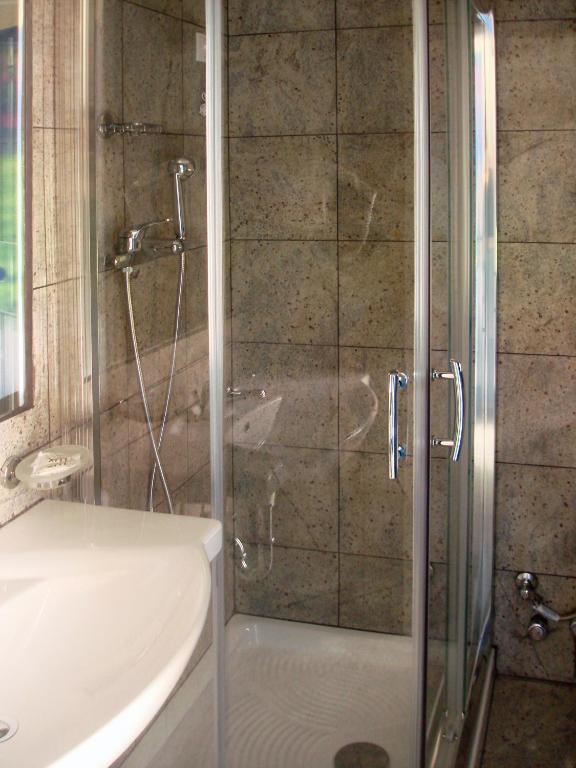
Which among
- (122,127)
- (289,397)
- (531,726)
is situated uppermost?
(122,127)

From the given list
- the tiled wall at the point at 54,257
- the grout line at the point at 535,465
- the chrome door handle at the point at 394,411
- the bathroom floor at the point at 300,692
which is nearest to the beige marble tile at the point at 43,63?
the tiled wall at the point at 54,257

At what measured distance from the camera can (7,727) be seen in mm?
1171

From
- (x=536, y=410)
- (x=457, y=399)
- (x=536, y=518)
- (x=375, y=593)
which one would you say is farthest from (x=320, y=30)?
(x=536, y=518)

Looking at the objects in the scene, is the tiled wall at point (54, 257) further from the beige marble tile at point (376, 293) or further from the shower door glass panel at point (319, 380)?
the beige marble tile at point (376, 293)

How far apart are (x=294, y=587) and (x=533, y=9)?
185 centimetres

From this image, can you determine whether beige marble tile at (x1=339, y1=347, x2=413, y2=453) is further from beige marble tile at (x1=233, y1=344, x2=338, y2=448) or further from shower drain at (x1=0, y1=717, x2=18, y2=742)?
shower drain at (x1=0, y1=717, x2=18, y2=742)

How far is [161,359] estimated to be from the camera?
68.0 inches

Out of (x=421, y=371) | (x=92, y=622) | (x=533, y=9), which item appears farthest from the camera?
(x=533, y=9)

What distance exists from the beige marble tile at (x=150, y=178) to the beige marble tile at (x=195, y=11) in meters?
0.21

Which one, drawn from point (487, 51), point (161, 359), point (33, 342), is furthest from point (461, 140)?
point (33, 342)

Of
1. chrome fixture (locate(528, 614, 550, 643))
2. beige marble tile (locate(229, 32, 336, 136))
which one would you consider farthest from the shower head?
chrome fixture (locate(528, 614, 550, 643))

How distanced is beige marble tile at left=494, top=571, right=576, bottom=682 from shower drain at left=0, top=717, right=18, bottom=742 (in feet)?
6.90

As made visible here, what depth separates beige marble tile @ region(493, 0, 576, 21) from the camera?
2.71m

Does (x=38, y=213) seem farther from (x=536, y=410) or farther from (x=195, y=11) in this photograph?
(x=536, y=410)
